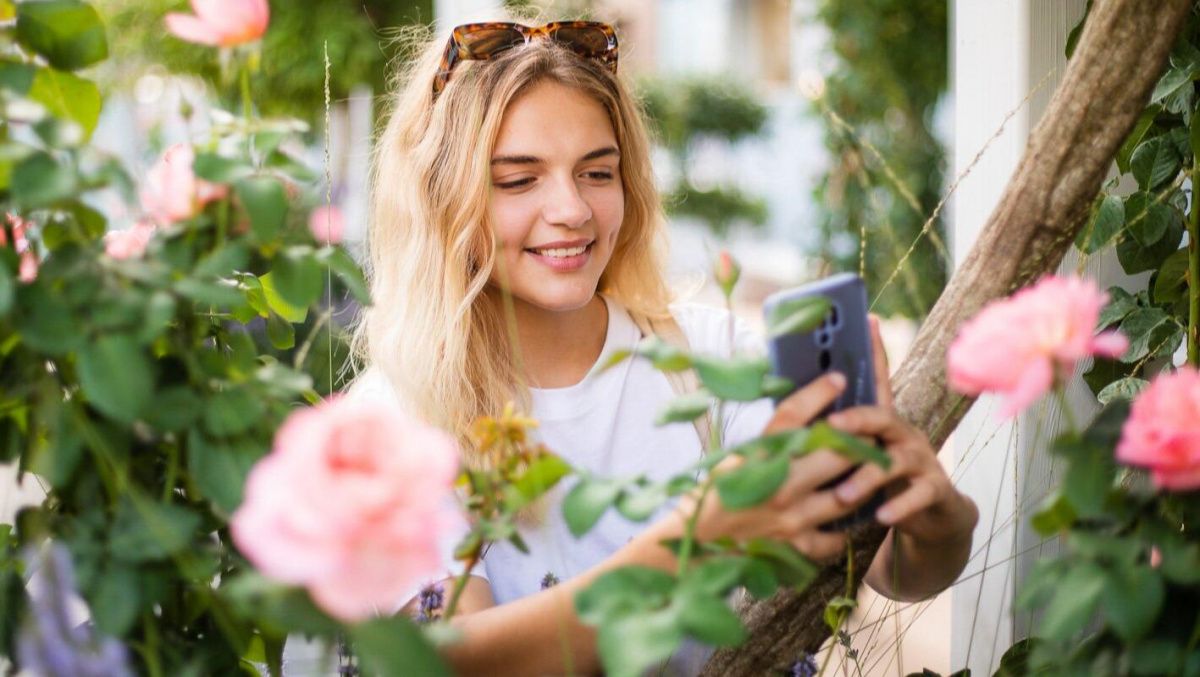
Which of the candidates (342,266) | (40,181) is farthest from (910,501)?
(40,181)

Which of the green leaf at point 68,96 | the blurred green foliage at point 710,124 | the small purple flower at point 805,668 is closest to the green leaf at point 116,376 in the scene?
the green leaf at point 68,96

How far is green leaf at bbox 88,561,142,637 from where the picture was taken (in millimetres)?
778

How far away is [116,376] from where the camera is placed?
77cm

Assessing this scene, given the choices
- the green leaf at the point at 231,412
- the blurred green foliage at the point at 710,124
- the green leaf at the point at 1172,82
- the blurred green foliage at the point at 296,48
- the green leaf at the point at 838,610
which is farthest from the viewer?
the blurred green foliage at the point at 710,124

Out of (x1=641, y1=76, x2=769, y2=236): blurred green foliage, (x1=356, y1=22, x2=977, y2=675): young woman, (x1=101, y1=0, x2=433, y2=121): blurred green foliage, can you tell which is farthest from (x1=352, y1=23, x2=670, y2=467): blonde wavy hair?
(x1=641, y1=76, x2=769, y2=236): blurred green foliage

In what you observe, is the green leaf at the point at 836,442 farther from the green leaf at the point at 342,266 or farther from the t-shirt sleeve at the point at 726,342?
the t-shirt sleeve at the point at 726,342

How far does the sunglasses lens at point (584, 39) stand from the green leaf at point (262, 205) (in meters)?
1.12

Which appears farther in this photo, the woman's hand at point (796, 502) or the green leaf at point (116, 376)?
the woman's hand at point (796, 502)

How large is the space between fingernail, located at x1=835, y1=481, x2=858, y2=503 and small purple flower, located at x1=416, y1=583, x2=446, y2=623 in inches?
20.4

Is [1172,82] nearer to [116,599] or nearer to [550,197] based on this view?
[550,197]

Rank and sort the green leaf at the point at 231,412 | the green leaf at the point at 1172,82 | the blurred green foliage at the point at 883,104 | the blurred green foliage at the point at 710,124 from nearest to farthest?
the green leaf at the point at 231,412 → the green leaf at the point at 1172,82 → the blurred green foliage at the point at 883,104 → the blurred green foliage at the point at 710,124

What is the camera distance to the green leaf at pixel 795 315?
2.70 ft

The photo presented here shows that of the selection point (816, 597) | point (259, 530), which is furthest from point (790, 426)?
point (259, 530)

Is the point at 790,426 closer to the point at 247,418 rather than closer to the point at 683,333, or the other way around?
the point at 247,418
